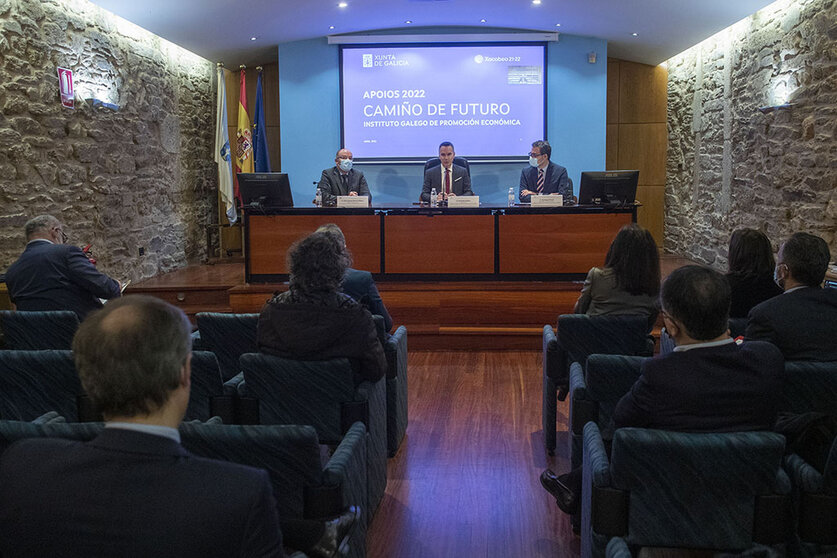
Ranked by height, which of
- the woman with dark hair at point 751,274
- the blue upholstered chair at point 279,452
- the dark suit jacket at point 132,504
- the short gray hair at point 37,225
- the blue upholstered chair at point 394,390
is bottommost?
the blue upholstered chair at point 394,390

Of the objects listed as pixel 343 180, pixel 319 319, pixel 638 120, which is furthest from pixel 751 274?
pixel 638 120

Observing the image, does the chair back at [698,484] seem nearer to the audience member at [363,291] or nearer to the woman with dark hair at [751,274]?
the woman with dark hair at [751,274]

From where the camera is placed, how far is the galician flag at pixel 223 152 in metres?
8.95

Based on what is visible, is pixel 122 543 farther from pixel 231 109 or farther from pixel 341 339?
pixel 231 109

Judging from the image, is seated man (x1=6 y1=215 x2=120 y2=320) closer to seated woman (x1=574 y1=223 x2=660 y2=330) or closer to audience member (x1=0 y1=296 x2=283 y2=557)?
seated woman (x1=574 y1=223 x2=660 y2=330)

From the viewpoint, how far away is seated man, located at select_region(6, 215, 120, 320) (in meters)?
3.89

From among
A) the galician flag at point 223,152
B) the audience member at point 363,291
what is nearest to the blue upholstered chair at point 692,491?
the audience member at point 363,291

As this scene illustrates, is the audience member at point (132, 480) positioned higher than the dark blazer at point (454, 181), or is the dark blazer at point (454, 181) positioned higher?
the dark blazer at point (454, 181)

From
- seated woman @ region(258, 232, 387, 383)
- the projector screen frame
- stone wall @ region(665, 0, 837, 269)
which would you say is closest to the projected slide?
the projector screen frame

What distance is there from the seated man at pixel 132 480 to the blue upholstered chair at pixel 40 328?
2.36m

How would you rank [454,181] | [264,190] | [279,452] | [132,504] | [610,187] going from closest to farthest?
[132,504], [279,452], [610,187], [264,190], [454,181]

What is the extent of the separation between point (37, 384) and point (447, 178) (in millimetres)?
4938

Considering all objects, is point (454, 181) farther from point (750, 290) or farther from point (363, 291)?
point (750, 290)

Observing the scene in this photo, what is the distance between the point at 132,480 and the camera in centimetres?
116
